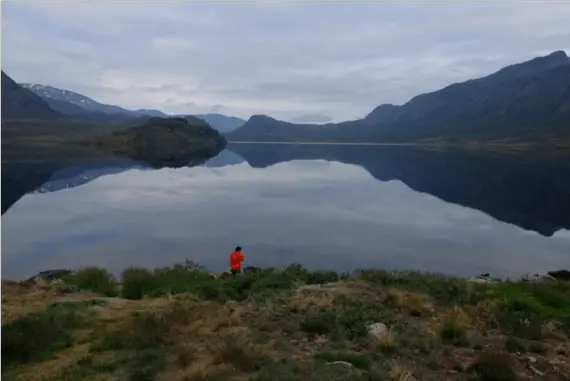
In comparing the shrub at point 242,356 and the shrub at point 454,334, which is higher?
the shrub at point 242,356

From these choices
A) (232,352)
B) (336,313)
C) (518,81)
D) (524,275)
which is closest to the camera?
(232,352)

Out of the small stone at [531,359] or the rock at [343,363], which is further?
the small stone at [531,359]

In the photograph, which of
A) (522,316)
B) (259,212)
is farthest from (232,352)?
(259,212)

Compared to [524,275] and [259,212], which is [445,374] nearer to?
[524,275]

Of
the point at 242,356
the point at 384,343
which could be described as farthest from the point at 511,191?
the point at 242,356

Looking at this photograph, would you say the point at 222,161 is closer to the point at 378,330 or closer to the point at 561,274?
the point at 561,274

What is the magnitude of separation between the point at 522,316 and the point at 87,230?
2485cm

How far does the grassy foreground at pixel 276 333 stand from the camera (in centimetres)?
734

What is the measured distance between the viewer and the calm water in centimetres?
2461

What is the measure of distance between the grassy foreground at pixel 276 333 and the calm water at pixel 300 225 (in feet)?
10.5

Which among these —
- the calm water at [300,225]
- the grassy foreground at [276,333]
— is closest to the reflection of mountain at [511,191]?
the calm water at [300,225]

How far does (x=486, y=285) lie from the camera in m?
16.2

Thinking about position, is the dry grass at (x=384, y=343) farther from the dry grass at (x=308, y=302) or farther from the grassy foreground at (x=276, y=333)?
the dry grass at (x=308, y=302)

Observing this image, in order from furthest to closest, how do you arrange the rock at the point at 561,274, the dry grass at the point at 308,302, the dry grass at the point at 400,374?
the rock at the point at 561,274 → the dry grass at the point at 308,302 → the dry grass at the point at 400,374
